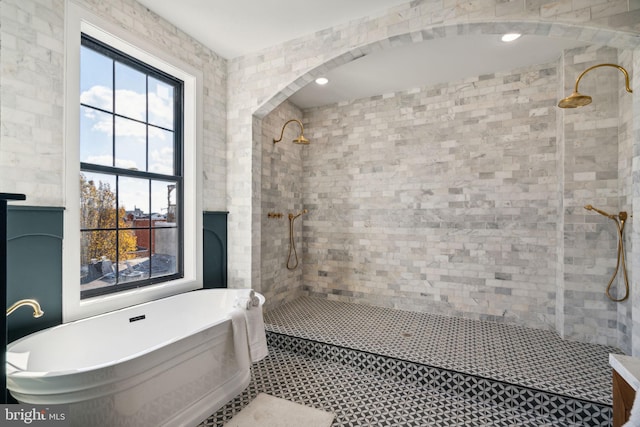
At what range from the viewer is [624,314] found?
256 cm

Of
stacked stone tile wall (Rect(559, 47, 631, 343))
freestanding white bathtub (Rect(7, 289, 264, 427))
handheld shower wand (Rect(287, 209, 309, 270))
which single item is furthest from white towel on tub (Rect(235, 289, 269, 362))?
stacked stone tile wall (Rect(559, 47, 631, 343))

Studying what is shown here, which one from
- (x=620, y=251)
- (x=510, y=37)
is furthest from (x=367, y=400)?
(x=510, y=37)

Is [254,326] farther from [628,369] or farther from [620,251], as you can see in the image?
[620,251]

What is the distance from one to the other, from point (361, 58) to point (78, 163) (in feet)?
8.91

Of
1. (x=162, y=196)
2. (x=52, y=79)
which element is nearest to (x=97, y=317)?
(x=162, y=196)

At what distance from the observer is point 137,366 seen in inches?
62.0

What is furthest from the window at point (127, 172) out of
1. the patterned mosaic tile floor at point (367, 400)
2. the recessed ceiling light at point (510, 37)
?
the recessed ceiling light at point (510, 37)

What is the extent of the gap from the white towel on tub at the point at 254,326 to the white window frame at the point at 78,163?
3.07 ft

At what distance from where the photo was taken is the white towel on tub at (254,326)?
7.46ft

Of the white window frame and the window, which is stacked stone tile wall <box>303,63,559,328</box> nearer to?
the white window frame

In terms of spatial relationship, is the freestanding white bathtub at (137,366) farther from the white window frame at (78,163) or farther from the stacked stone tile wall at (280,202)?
the stacked stone tile wall at (280,202)

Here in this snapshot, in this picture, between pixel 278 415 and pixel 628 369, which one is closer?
pixel 628 369

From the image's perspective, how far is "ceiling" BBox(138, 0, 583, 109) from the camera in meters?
2.50

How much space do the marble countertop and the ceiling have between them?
8.78 feet
